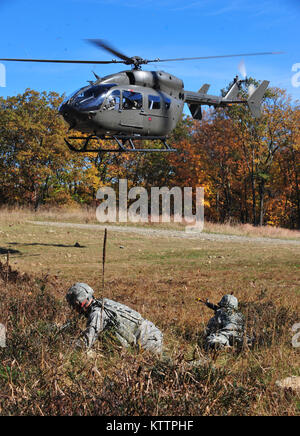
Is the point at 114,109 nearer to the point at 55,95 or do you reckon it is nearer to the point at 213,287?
the point at 213,287

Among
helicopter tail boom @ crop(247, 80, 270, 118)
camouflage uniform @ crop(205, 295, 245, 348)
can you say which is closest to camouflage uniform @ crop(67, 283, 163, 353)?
camouflage uniform @ crop(205, 295, 245, 348)

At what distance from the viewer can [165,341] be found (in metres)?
6.60

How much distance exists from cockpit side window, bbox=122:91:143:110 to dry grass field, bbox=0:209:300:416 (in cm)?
536

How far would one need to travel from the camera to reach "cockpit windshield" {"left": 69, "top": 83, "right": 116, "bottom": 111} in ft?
44.1

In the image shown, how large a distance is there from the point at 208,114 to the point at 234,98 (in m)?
19.3

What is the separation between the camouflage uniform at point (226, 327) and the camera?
5.95 meters

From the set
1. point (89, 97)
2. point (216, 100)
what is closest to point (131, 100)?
point (89, 97)

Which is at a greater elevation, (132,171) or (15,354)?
(132,171)

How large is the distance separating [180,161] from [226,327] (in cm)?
3482

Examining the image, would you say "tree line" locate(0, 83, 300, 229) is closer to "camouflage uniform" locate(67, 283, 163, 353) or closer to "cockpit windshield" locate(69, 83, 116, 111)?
"cockpit windshield" locate(69, 83, 116, 111)

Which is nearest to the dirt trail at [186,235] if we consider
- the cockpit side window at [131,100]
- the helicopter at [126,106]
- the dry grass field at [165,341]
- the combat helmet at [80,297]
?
the dry grass field at [165,341]

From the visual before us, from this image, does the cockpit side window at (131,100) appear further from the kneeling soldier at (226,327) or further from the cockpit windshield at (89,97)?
the kneeling soldier at (226,327)
